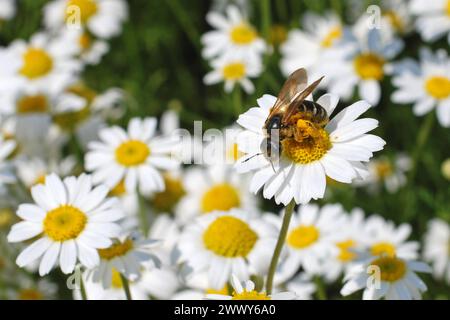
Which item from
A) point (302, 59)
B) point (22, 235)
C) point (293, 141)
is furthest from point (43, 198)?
point (302, 59)

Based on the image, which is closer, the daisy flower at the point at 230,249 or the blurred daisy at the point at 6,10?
the daisy flower at the point at 230,249

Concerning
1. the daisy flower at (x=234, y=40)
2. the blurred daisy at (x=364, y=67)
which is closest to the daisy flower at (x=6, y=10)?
the daisy flower at (x=234, y=40)

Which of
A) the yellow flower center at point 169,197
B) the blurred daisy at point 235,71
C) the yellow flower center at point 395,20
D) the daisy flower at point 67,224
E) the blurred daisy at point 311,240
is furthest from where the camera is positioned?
the yellow flower center at point 395,20

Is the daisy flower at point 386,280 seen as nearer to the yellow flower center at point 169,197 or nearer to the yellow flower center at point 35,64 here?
the yellow flower center at point 169,197

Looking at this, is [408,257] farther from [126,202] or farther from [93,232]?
[126,202]

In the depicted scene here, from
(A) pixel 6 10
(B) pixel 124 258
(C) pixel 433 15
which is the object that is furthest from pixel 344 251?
(A) pixel 6 10

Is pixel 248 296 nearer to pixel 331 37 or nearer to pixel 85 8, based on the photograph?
pixel 331 37

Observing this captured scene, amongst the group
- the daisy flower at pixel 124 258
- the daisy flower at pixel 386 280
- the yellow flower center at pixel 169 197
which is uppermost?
the yellow flower center at pixel 169 197
